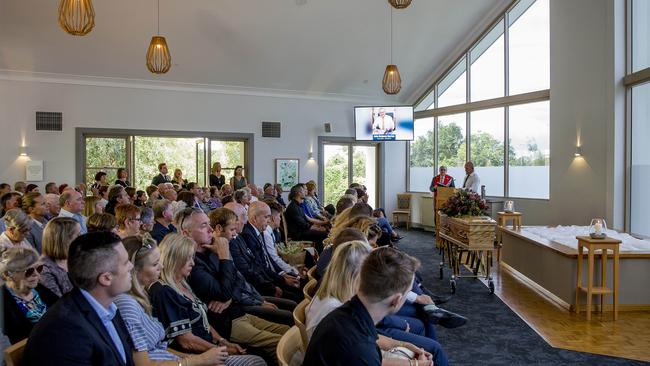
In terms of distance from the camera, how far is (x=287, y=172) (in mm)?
11852

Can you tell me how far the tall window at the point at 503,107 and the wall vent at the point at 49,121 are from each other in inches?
345

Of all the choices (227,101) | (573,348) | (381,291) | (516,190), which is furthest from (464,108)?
(381,291)

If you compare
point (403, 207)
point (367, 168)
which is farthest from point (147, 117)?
point (403, 207)

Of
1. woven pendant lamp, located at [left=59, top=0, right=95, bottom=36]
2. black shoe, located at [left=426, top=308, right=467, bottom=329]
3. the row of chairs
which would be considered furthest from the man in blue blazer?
woven pendant lamp, located at [left=59, top=0, right=95, bottom=36]

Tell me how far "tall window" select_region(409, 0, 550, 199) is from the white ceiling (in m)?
0.65

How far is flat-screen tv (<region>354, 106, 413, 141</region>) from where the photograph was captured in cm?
1227

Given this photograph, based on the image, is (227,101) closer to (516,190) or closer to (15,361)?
(516,190)

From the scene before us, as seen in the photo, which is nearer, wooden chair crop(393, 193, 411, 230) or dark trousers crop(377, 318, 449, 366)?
dark trousers crop(377, 318, 449, 366)

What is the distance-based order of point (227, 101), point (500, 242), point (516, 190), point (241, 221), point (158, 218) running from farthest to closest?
point (227, 101)
point (516, 190)
point (500, 242)
point (158, 218)
point (241, 221)

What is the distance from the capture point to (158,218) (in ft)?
14.9

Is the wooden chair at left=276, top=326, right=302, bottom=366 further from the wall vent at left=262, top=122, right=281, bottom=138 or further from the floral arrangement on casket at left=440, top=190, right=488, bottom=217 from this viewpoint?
the wall vent at left=262, top=122, right=281, bottom=138

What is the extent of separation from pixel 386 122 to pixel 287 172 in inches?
115

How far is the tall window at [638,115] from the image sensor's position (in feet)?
23.7

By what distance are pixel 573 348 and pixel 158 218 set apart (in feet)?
13.2
